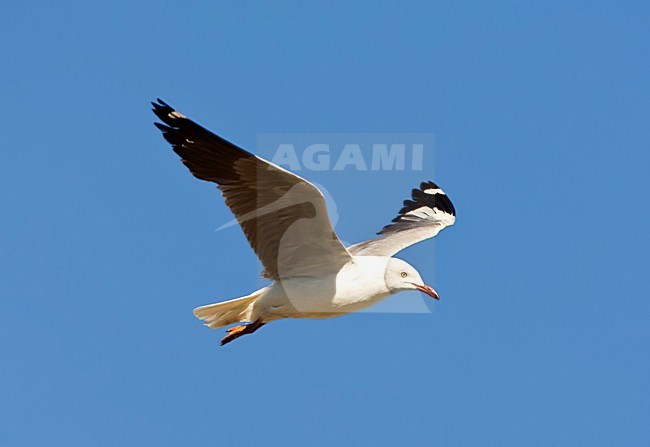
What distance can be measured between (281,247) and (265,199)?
0.66 metres

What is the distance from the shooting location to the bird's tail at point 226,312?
10875mm

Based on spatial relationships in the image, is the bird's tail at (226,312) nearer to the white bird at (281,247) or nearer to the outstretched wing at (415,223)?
the white bird at (281,247)

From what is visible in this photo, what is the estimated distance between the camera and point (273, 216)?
33.6 ft

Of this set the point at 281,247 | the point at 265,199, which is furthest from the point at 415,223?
the point at 265,199

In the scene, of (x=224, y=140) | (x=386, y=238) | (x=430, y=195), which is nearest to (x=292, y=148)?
(x=386, y=238)

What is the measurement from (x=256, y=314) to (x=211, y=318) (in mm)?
493

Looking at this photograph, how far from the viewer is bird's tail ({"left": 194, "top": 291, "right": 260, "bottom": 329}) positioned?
1088cm

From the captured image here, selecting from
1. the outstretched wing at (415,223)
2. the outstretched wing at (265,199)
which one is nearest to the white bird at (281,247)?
the outstretched wing at (265,199)

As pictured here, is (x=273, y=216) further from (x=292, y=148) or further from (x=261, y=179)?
(x=292, y=148)

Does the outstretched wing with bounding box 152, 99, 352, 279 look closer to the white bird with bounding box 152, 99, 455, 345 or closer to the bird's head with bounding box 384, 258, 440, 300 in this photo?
the white bird with bounding box 152, 99, 455, 345

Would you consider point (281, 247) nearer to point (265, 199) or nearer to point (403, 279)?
point (265, 199)

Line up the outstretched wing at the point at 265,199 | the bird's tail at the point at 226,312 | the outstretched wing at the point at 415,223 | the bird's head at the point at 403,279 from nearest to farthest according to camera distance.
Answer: the outstretched wing at the point at 265,199 < the bird's head at the point at 403,279 < the bird's tail at the point at 226,312 < the outstretched wing at the point at 415,223

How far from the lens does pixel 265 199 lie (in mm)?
10102

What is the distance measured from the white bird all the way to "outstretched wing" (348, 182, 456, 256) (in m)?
1.59
